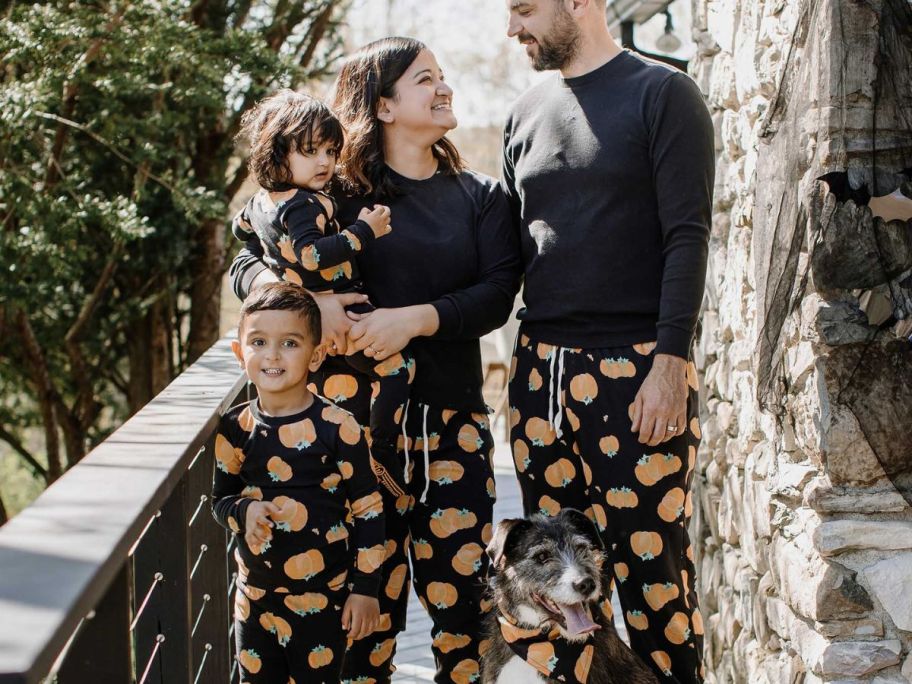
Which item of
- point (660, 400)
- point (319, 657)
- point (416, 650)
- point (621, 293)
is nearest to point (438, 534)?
point (319, 657)

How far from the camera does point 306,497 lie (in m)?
2.46

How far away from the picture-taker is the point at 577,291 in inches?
108

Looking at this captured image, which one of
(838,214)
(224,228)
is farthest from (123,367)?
(838,214)

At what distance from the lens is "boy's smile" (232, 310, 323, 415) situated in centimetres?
246

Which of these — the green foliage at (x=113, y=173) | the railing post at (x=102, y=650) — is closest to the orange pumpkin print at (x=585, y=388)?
the railing post at (x=102, y=650)

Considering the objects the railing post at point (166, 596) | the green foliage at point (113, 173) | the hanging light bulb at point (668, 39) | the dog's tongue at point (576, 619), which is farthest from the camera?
the green foliage at point (113, 173)

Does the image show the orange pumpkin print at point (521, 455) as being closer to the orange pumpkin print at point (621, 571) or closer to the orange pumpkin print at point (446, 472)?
the orange pumpkin print at point (446, 472)

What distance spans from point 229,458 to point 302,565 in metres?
0.30

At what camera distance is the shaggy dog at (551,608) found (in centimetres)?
257

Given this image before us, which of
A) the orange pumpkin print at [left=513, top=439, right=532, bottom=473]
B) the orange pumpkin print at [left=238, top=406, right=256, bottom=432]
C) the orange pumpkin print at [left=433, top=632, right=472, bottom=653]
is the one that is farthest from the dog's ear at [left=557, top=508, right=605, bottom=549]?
the orange pumpkin print at [left=238, top=406, right=256, bottom=432]

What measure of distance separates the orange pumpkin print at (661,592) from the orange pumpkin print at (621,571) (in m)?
0.05

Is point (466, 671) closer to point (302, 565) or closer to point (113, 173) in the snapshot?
point (302, 565)

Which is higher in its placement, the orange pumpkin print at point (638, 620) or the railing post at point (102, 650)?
the railing post at point (102, 650)

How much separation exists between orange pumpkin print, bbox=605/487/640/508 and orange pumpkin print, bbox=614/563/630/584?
168mm
